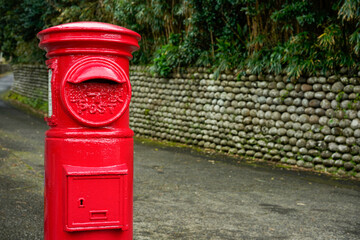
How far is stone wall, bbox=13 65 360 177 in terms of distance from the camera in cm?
815

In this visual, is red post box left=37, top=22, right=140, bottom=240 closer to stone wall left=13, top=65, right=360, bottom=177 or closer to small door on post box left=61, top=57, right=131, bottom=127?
small door on post box left=61, top=57, right=131, bottom=127

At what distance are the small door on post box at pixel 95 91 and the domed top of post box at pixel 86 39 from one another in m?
0.07

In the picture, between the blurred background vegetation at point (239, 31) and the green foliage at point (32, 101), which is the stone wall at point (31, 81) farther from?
the blurred background vegetation at point (239, 31)

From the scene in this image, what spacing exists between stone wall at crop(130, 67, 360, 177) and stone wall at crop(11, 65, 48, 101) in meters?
8.63

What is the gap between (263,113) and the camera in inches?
383

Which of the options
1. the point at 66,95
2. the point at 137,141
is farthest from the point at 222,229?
the point at 137,141

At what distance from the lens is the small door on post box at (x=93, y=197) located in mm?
2648

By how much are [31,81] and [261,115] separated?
15412 mm

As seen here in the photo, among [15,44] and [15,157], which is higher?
[15,44]

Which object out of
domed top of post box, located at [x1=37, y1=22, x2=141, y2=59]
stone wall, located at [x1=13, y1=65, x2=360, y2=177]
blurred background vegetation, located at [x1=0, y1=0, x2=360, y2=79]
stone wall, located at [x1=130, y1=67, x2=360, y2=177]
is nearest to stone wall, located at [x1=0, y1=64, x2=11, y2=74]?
blurred background vegetation, located at [x1=0, y1=0, x2=360, y2=79]

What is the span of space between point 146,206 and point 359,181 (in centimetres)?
382

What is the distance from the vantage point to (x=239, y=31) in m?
10.6

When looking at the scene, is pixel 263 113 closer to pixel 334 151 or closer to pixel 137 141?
pixel 334 151

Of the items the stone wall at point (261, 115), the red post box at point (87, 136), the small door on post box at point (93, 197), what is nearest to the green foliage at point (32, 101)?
the stone wall at point (261, 115)
